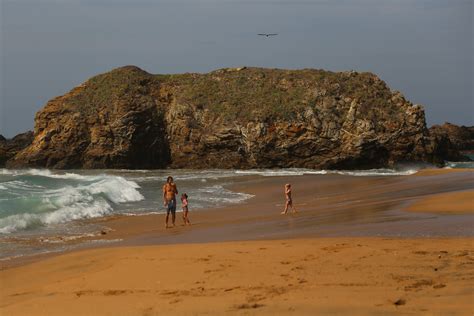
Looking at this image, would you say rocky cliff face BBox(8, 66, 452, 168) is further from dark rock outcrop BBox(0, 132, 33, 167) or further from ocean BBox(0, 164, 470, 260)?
ocean BBox(0, 164, 470, 260)

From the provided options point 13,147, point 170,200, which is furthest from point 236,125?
point 170,200

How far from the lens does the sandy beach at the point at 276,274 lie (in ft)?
17.9

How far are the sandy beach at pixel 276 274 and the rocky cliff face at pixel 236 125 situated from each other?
32.7 meters

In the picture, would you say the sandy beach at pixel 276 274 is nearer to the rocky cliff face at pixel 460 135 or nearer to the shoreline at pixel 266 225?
the shoreline at pixel 266 225

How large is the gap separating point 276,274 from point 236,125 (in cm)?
3942

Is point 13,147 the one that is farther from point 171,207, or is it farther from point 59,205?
point 171,207

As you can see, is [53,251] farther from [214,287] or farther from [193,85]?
[193,85]

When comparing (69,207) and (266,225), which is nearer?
(266,225)

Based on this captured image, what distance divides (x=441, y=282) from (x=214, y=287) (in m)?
2.32

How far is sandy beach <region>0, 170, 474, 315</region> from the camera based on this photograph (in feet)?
17.9

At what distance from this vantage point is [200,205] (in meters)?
20.8

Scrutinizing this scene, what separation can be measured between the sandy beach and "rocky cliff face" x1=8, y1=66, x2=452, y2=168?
107ft

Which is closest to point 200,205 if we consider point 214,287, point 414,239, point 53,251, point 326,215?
point 326,215

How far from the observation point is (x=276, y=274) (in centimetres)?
665
